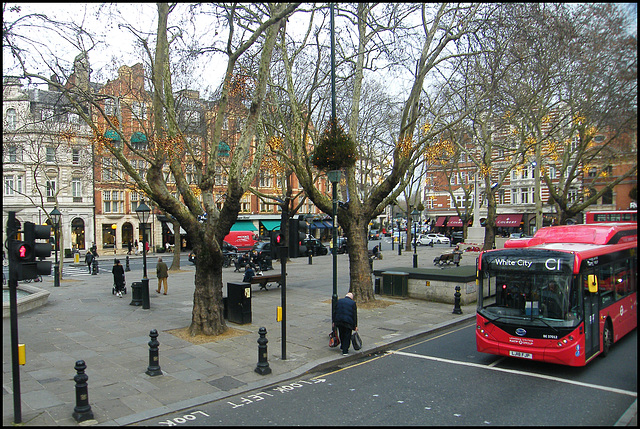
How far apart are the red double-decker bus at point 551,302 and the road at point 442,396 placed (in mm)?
486

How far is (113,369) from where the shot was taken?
9.20 meters

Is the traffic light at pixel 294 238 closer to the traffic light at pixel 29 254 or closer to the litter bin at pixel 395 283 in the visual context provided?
the traffic light at pixel 29 254

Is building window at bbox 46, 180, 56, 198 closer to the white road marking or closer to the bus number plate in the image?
the white road marking

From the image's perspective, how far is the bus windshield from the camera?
27.5 feet

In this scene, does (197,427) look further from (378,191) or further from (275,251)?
(378,191)

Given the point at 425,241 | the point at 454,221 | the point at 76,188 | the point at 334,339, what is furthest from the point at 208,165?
the point at 454,221

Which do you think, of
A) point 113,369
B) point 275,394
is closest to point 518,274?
point 275,394

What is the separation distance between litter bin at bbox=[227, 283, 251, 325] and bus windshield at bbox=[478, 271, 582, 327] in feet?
23.0

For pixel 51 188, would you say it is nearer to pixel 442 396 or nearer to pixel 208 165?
pixel 208 165

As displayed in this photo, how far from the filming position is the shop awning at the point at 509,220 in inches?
2321

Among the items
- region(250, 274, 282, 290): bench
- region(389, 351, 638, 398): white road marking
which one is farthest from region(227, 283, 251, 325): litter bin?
region(250, 274, 282, 290): bench

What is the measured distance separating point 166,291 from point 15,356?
43.3 ft

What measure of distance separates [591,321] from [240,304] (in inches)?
360

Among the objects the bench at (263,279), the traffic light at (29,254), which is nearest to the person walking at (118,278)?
the bench at (263,279)
